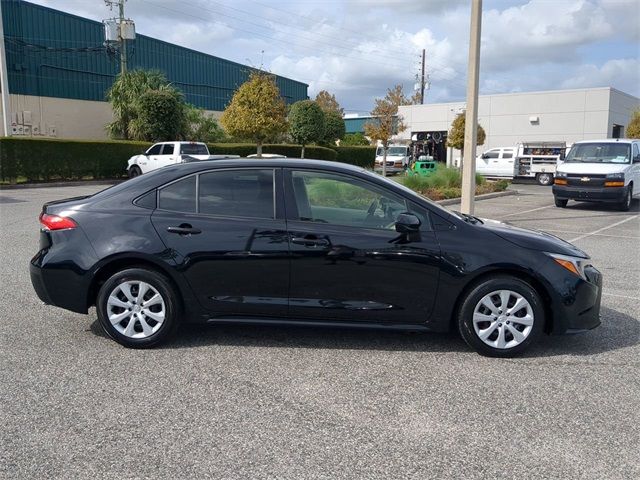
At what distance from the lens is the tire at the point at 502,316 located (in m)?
4.68

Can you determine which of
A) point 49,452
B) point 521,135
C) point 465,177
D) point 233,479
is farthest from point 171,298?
point 521,135

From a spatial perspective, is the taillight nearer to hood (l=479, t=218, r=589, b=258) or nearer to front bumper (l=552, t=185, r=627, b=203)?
hood (l=479, t=218, r=589, b=258)

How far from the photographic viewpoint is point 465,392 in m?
4.10

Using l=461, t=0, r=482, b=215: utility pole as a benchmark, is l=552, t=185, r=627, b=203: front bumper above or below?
below

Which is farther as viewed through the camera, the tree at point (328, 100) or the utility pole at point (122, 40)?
the tree at point (328, 100)

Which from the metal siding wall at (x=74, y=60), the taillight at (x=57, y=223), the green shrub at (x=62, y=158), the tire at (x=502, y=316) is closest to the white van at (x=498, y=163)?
the metal siding wall at (x=74, y=60)

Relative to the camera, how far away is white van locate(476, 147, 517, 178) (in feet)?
104

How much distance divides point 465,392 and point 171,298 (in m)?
2.42

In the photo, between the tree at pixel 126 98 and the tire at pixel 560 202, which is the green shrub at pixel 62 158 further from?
the tire at pixel 560 202

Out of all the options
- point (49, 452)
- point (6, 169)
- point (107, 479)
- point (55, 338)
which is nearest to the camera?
point (107, 479)

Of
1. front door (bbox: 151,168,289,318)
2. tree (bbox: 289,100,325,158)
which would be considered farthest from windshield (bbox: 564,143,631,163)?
tree (bbox: 289,100,325,158)

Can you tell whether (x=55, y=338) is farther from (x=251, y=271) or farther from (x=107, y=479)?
(x=107, y=479)

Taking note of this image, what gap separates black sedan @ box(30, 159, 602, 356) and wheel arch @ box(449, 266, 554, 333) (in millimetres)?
12

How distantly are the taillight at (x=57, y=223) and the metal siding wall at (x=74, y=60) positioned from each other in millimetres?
24089
